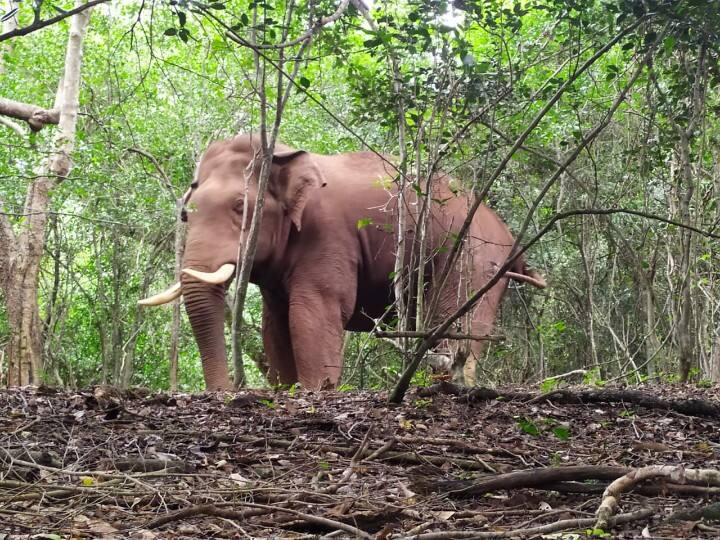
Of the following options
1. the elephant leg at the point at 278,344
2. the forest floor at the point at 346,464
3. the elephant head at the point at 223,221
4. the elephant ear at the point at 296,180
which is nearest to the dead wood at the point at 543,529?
the forest floor at the point at 346,464

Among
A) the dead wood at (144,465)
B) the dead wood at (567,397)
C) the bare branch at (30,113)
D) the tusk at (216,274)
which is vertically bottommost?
the dead wood at (144,465)

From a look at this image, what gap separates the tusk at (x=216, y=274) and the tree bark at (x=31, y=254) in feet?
7.65

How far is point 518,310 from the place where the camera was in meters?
13.8

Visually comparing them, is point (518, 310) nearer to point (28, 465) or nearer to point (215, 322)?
point (215, 322)

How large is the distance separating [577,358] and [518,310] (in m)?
1.14

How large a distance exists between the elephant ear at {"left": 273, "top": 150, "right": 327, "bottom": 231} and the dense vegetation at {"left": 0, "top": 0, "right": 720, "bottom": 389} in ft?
2.05

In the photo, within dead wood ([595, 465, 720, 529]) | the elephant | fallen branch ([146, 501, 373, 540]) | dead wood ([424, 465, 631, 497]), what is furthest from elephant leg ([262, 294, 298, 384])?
dead wood ([595, 465, 720, 529])

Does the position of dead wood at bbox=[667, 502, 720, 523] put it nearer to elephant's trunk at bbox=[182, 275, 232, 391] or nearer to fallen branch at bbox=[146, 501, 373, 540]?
fallen branch at bbox=[146, 501, 373, 540]

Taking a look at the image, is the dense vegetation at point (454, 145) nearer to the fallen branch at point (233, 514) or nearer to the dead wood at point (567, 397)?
the dead wood at point (567, 397)

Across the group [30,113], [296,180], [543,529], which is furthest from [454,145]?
[543,529]

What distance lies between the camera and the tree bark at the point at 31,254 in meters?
10.4


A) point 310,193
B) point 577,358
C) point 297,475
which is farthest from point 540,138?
point 297,475

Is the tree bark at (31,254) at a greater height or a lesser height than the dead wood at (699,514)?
greater

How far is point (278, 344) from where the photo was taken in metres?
10.5
